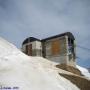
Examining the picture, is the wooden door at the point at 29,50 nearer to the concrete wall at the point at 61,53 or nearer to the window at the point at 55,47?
the concrete wall at the point at 61,53

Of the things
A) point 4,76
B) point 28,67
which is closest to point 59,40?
point 28,67

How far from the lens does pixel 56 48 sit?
37.8 meters

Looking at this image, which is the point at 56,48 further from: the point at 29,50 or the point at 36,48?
the point at 29,50

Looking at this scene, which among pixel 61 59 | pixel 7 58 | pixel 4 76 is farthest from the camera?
pixel 61 59

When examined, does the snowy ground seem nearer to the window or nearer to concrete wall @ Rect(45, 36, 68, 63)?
concrete wall @ Rect(45, 36, 68, 63)

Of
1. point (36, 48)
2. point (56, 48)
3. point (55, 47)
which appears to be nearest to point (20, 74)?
point (56, 48)

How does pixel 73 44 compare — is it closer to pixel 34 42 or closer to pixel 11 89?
pixel 34 42

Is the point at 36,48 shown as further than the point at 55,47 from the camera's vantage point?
Yes

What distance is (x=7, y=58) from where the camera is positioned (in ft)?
38.7

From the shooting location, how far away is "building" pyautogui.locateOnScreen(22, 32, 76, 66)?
3634 cm

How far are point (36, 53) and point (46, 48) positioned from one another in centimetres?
220

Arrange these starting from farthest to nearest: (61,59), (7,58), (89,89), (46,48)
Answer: (46,48) < (61,59) < (89,89) < (7,58)

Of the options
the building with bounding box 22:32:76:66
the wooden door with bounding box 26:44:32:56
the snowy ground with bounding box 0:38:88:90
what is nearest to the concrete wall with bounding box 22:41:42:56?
the building with bounding box 22:32:76:66

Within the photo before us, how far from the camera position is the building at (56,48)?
36.3 m
